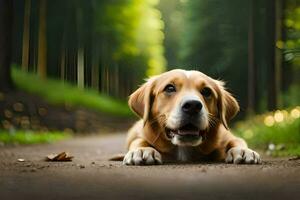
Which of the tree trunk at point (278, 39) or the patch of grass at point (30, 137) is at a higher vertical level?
the tree trunk at point (278, 39)

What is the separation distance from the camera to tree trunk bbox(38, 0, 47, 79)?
7691mm

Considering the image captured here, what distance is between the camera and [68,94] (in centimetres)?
803

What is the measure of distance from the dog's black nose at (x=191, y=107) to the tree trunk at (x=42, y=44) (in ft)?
9.58

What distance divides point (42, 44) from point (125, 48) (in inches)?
37.3

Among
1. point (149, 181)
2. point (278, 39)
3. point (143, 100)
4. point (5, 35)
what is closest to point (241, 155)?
point (143, 100)

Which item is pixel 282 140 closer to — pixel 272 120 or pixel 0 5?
pixel 272 120

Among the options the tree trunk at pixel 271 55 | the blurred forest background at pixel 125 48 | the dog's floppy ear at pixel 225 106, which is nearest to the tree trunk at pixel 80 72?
the blurred forest background at pixel 125 48

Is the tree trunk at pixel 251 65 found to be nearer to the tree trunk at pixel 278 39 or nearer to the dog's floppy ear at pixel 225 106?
the tree trunk at pixel 278 39

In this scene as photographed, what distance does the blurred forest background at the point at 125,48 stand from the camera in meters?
7.59

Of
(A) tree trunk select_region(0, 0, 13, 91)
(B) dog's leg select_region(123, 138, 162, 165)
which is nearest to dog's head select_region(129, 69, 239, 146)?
(B) dog's leg select_region(123, 138, 162, 165)

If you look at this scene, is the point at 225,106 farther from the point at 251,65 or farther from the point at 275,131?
the point at 251,65

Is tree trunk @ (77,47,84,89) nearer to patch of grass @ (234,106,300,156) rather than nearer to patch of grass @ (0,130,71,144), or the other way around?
patch of grass @ (234,106,300,156)

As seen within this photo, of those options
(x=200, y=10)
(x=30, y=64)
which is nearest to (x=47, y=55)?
(x=30, y=64)

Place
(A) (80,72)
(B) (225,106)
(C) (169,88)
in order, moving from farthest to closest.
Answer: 1. (A) (80,72)
2. (B) (225,106)
3. (C) (169,88)
